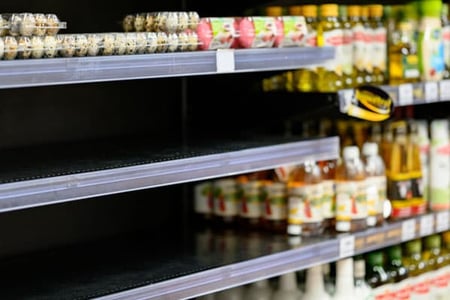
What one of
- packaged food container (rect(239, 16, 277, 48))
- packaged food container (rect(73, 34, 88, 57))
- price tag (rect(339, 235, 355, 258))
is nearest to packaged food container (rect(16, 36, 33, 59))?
packaged food container (rect(73, 34, 88, 57))

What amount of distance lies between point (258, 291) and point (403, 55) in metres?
1.06

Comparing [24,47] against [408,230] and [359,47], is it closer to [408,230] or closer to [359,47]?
[359,47]

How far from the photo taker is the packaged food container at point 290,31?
2.79 meters

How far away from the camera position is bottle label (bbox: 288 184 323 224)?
3.06 metres

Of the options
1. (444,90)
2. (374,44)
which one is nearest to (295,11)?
(374,44)

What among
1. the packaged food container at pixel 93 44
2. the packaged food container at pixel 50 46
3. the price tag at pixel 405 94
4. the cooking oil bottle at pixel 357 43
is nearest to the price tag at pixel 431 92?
the price tag at pixel 405 94

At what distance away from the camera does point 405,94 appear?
333 cm

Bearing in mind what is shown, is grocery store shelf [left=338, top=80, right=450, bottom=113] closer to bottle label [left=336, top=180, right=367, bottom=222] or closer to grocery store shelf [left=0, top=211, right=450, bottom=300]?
bottle label [left=336, top=180, right=367, bottom=222]

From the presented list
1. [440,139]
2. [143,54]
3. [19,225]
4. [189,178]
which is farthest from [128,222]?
[440,139]

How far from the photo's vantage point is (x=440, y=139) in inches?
145

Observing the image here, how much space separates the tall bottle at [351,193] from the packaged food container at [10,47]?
140cm

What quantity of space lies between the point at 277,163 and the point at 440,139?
3.66ft

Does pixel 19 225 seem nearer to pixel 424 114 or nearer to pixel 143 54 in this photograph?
pixel 143 54

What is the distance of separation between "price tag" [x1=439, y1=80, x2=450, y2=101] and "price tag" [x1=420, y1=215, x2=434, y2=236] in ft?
1.47
